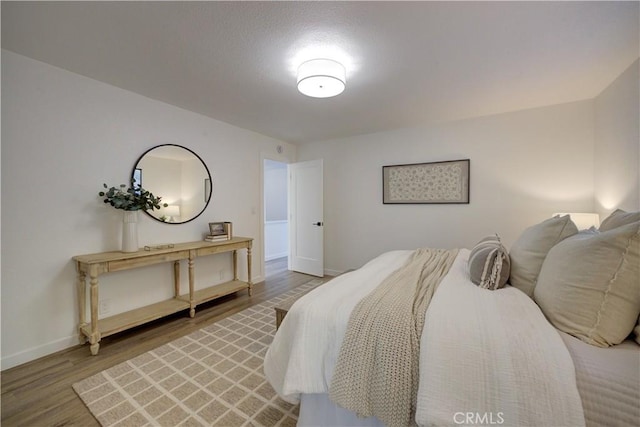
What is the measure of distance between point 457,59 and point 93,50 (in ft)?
9.20

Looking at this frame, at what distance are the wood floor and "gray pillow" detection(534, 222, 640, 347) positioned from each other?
252cm

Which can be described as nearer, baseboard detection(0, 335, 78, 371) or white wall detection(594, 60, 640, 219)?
baseboard detection(0, 335, 78, 371)

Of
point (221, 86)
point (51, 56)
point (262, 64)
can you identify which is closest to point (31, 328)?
point (51, 56)

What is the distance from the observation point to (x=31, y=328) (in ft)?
6.84

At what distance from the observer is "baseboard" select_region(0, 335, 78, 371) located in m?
1.97

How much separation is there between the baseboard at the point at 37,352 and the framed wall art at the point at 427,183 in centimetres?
393

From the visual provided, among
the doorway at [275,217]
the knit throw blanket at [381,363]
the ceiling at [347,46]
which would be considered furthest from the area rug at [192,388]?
the doorway at [275,217]

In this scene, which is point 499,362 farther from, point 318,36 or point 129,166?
point 129,166

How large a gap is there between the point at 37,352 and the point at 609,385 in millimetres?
3561

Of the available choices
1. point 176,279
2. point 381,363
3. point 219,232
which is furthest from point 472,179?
point 176,279

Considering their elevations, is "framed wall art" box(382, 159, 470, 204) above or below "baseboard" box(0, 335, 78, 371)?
above

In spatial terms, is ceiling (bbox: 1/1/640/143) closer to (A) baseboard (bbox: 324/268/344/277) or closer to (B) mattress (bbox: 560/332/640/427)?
(B) mattress (bbox: 560/332/640/427)

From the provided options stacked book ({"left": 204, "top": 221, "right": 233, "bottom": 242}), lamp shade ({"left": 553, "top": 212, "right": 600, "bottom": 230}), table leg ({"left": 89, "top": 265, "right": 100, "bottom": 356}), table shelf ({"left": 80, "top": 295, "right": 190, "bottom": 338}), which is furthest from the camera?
stacked book ({"left": 204, "top": 221, "right": 233, "bottom": 242})

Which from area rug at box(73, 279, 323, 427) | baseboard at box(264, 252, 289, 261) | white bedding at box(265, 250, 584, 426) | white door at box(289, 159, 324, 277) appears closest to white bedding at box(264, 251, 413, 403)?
white bedding at box(265, 250, 584, 426)
